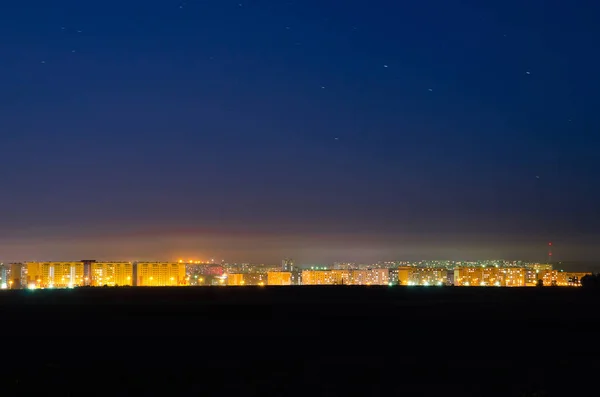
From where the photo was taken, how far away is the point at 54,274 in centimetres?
5153

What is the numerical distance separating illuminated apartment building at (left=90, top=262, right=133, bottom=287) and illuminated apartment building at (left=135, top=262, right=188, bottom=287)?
65 cm

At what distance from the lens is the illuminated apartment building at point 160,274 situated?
51.4 m

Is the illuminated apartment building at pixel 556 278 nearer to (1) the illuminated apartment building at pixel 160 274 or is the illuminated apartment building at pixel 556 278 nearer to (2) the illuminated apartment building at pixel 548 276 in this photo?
(2) the illuminated apartment building at pixel 548 276

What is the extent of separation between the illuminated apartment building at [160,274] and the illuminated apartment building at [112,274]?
652mm

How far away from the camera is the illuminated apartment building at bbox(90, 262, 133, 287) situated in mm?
51219

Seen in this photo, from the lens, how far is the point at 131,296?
3481 centimetres

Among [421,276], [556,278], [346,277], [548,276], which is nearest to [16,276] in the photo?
[346,277]

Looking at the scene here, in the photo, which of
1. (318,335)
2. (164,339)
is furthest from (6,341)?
(318,335)

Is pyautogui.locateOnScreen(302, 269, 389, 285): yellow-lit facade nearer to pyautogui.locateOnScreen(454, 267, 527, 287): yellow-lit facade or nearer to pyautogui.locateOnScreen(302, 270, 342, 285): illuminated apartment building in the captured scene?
pyautogui.locateOnScreen(302, 270, 342, 285): illuminated apartment building

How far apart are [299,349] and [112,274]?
37936mm

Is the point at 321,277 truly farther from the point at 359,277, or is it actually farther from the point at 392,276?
the point at 392,276

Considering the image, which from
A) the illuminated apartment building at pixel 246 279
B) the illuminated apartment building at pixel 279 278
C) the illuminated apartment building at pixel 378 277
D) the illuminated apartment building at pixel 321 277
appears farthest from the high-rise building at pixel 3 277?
the illuminated apartment building at pixel 378 277

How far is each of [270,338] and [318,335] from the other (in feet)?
4.87

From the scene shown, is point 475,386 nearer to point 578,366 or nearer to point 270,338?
point 578,366
